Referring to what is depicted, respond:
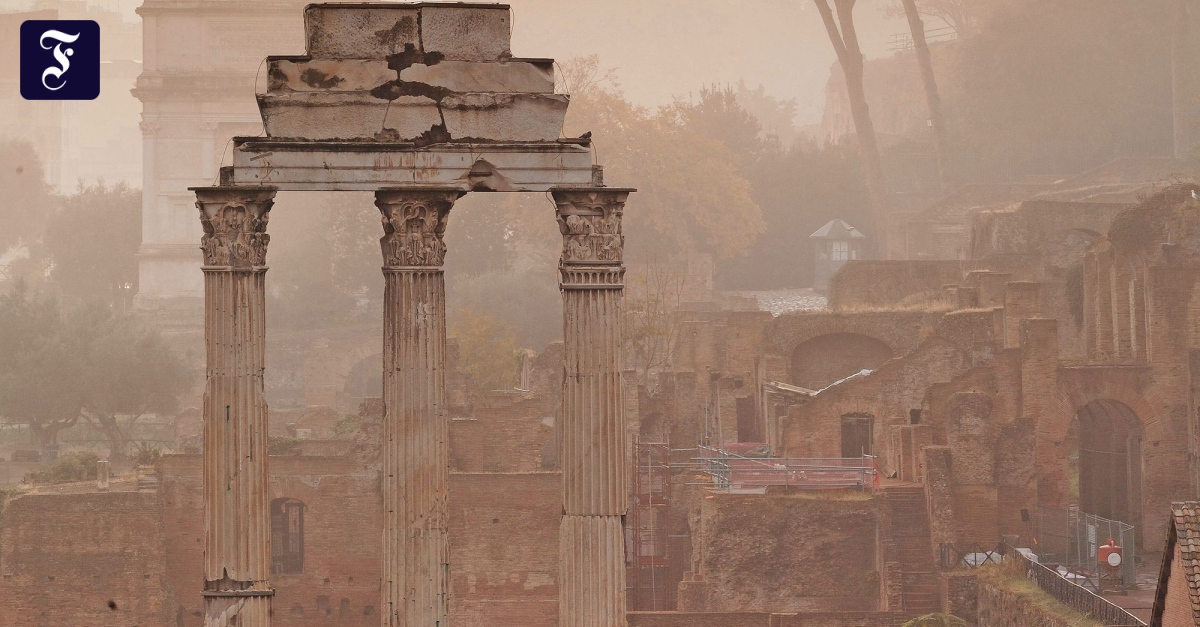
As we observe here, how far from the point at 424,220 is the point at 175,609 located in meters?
17.7

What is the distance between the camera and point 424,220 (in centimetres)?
1135

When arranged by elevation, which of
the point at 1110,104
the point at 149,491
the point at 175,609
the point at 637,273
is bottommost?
the point at 175,609

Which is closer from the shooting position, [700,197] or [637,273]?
[637,273]

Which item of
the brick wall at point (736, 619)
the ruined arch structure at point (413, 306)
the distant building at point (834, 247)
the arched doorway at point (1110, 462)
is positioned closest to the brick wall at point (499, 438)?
the brick wall at point (736, 619)

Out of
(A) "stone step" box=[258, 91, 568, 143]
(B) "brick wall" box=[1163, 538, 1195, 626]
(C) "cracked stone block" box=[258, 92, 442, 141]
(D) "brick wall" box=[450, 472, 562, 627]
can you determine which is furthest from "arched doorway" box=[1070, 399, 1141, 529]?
(C) "cracked stone block" box=[258, 92, 442, 141]

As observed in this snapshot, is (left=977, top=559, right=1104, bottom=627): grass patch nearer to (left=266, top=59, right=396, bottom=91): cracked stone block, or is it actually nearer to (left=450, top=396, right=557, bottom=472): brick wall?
(left=450, top=396, right=557, bottom=472): brick wall

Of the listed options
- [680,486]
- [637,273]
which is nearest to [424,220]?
[680,486]

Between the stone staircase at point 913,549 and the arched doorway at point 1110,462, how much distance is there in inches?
158

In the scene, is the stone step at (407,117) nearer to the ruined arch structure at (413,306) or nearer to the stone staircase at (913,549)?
the ruined arch structure at (413,306)

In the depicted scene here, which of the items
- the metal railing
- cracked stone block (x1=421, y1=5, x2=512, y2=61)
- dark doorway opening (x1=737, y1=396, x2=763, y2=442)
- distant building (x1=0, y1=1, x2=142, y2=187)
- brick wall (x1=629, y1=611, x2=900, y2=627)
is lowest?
brick wall (x1=629, y1=611, x2=900, y2=627)

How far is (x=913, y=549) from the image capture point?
26.4 m

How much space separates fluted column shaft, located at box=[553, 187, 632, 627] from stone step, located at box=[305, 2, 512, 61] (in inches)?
44.9

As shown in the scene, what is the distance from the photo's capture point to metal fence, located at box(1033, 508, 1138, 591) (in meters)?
25.0

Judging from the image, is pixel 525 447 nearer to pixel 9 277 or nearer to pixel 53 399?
pixel 53 399
